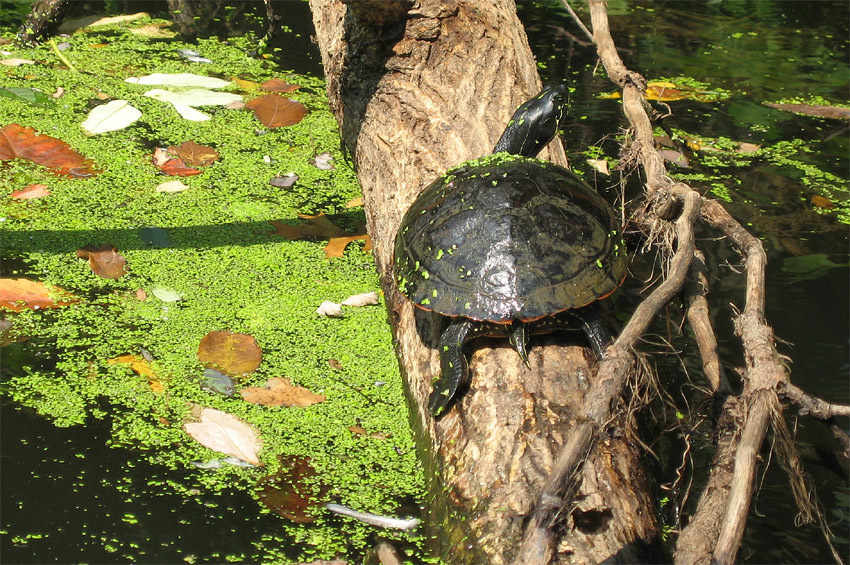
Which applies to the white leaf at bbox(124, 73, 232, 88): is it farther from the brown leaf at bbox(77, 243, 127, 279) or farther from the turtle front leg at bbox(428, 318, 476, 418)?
the turtle front leg at bbox(428, 318, 476, 418)

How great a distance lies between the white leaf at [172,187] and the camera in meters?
2.99

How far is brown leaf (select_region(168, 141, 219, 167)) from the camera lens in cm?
319

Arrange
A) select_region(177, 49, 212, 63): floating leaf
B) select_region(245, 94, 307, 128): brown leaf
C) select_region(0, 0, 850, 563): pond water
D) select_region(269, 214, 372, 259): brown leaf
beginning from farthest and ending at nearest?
select_region(177, 49, 212, 63): floating leaf
select_region(245, 94, 307, 128): brown leaf
select_region(269, 214, 372, 259): brown leaf
select_region(0, 0, 850, 563): pond water

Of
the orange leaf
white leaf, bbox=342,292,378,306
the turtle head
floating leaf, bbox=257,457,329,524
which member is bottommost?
floating leaf, bbox=257,457,329,524

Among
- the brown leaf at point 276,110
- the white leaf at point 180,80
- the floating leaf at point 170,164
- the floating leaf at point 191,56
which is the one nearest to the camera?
the floating leaf at point 170,164

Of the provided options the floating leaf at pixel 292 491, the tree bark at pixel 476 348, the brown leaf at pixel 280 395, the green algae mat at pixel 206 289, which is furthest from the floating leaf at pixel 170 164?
the floating leaf at pixel 292 491

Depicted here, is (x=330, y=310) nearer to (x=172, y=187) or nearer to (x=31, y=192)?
(x=172, y=187)

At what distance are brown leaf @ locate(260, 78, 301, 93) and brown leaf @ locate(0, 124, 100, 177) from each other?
107 cm

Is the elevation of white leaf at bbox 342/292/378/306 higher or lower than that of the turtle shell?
lower

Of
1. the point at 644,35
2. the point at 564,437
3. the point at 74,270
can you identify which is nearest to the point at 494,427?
the point at 564,437

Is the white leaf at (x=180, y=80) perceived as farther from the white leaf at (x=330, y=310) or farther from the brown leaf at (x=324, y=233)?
the white leaf at (x=330, y=310)

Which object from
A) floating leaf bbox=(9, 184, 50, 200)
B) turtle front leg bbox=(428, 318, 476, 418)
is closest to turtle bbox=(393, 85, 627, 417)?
turtle front leg bbox=(428, 318, 476, 418)

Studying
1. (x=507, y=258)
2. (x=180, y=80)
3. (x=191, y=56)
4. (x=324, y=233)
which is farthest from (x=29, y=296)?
(x=191, y=56)

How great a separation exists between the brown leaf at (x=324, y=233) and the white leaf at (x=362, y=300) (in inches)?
12.1
